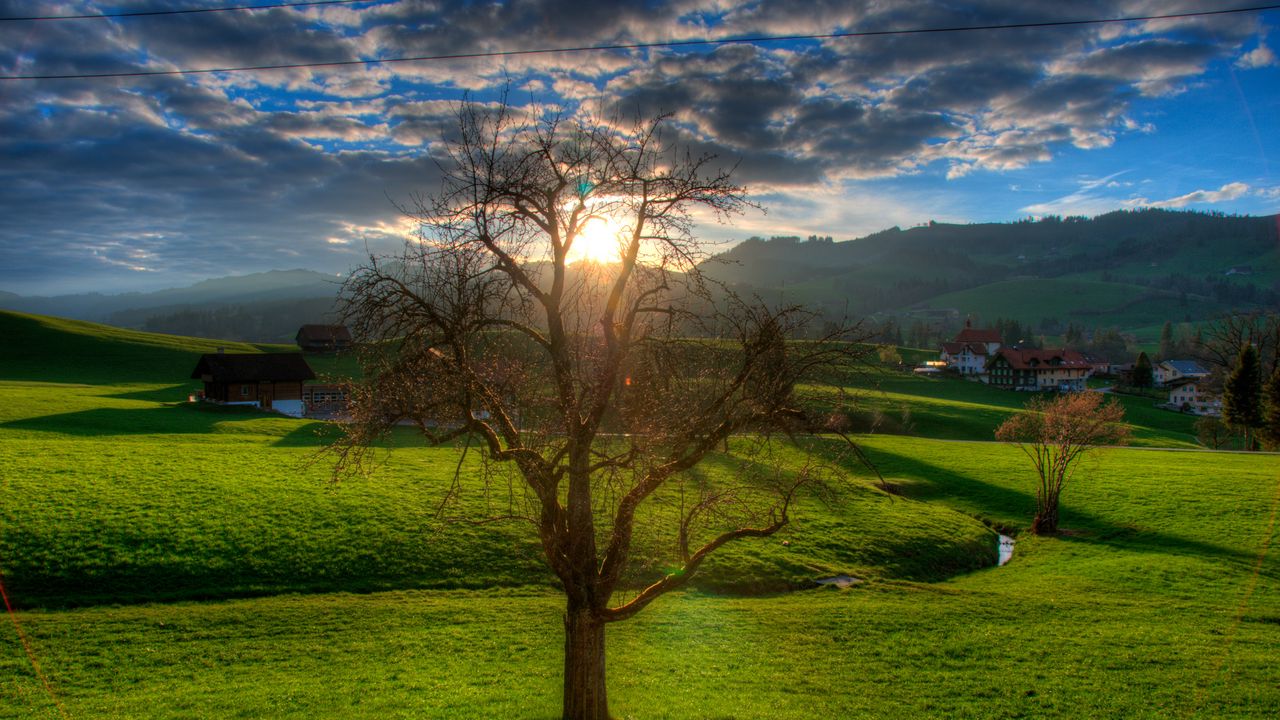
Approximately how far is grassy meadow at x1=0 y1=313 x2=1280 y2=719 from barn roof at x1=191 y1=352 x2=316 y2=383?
1018 inches

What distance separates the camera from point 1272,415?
2356 inches

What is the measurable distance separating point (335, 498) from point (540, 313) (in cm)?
2172

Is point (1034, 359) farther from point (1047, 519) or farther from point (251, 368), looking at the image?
point (251, 368)

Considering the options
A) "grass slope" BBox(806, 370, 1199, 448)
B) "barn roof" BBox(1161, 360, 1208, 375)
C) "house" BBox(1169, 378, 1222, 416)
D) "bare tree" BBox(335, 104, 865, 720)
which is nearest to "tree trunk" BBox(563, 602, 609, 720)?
"bare tree" BBox(335, 104, 865, 720)

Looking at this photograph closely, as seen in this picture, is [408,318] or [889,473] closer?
[408,318]

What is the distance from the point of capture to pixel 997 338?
142125 millimetres

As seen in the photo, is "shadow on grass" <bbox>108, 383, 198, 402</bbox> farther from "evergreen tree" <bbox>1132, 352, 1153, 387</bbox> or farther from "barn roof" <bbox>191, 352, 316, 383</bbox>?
"evergreen tree" <bbox>1132, 352, 1153, 387</bbox>

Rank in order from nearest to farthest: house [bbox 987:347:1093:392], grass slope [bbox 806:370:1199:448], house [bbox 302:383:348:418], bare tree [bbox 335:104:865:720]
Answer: bare tree [bbox 335:104:865:720] < house [bbox 302:383:348:418] < grass slope [bbox 806:370:1199:448] < house [bbox 987:347:1093:392]

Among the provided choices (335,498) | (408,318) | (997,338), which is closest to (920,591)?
(408,318)

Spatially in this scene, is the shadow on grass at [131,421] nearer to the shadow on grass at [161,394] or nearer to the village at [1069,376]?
the shadow on grass at [161,394]

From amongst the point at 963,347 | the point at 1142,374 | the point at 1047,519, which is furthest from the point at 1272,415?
the point at 963,347

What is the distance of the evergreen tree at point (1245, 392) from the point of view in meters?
62.7

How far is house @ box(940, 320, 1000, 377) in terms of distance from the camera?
134 meters

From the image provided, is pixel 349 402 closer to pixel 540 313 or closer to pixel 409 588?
pixel 540 313
